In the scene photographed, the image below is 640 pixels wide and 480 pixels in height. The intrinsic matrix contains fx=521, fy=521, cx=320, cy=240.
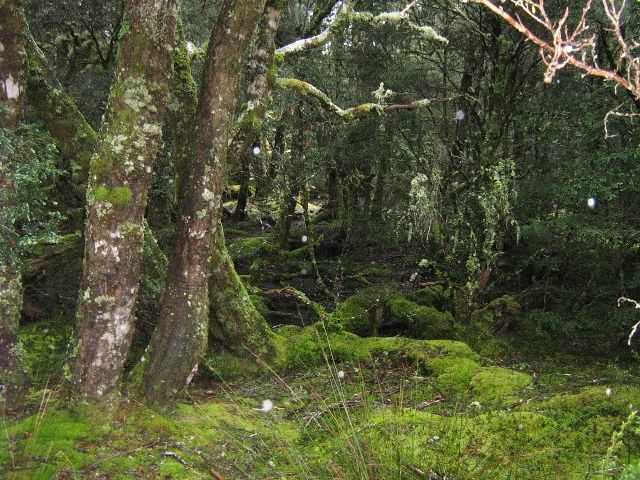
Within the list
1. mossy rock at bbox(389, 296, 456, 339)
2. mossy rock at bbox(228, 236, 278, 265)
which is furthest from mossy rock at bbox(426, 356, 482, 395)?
mossy rock at bbox(228, 236, 278, 265)

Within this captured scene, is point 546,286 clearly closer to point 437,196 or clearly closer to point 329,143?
point 437,196

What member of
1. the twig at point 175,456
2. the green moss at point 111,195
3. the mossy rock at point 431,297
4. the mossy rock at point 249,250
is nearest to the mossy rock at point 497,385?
the twig at point 175,456

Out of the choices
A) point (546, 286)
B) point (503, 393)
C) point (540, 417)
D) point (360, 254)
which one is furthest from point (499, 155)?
point (540, 417)

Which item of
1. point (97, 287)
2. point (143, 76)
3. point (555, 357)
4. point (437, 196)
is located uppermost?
point (143, 76)

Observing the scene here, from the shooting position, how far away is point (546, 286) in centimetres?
789

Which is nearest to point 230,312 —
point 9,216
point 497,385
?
point 9,216

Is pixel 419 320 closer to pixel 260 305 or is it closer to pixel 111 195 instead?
pixel 260 305

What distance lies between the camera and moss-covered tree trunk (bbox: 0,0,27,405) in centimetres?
357

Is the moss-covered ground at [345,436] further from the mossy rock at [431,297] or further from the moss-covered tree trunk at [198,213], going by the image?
the mossy rock at [431,297]

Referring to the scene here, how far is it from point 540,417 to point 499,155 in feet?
19.9

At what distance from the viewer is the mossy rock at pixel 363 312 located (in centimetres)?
739

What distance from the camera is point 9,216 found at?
357 cm

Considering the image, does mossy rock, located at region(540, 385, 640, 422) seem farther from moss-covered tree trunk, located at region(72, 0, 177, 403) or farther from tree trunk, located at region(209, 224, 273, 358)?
moss-covered tree trunk, located at region(72, 0, 177, 403)

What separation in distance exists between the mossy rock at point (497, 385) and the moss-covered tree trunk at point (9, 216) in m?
3.67
